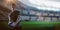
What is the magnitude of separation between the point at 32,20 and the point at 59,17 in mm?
174

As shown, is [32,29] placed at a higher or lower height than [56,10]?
lower

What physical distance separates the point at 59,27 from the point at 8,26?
319 millimetres

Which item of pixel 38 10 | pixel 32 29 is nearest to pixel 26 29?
pixel 32 29

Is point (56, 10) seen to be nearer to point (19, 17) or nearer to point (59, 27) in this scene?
point (59, 27)

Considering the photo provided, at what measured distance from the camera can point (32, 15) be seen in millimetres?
656

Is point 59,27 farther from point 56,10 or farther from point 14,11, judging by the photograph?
point 14,11

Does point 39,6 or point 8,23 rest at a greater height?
point 39,6

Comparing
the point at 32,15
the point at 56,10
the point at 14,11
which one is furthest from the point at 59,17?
the point at 14,11

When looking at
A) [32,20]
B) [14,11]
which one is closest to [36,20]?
[32,20]

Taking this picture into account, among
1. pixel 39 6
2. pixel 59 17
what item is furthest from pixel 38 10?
pixel 59 17

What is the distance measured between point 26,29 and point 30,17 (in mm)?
77

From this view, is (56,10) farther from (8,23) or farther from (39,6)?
(8,23)

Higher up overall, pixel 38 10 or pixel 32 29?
pixel 38 10

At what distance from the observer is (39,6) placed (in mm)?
694
